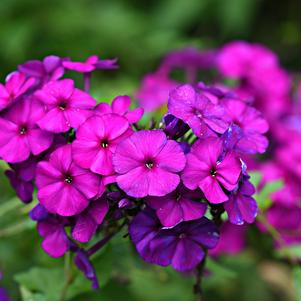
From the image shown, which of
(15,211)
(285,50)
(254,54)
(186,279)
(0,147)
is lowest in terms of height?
(285,50)

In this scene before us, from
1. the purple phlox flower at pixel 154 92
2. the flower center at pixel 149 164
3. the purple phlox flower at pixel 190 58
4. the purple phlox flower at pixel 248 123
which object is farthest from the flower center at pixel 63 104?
the purple phlox flower at pixel 190 58

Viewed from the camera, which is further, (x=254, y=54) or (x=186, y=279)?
(x=254, y=54)

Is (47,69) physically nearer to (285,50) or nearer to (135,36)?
Answer: (135,36)

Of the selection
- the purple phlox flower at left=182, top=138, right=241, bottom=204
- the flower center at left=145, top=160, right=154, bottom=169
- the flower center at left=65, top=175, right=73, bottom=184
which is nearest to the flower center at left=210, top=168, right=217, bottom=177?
the purple phlox flower at left=182, top=138, right=241, bottom=204

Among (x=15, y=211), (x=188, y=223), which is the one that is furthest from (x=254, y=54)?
(x=188, y=223)

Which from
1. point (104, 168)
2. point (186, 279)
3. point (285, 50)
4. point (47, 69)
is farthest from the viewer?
point (285, 50)

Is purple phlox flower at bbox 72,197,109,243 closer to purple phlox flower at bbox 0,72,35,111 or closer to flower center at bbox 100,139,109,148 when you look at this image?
flower center at bbox 100,139,109,148

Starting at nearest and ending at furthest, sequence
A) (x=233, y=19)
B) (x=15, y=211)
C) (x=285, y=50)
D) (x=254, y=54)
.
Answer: (x=15, y=211) → (x=254, y=54) → (x=233, y=19) → (x=285, y=50)
